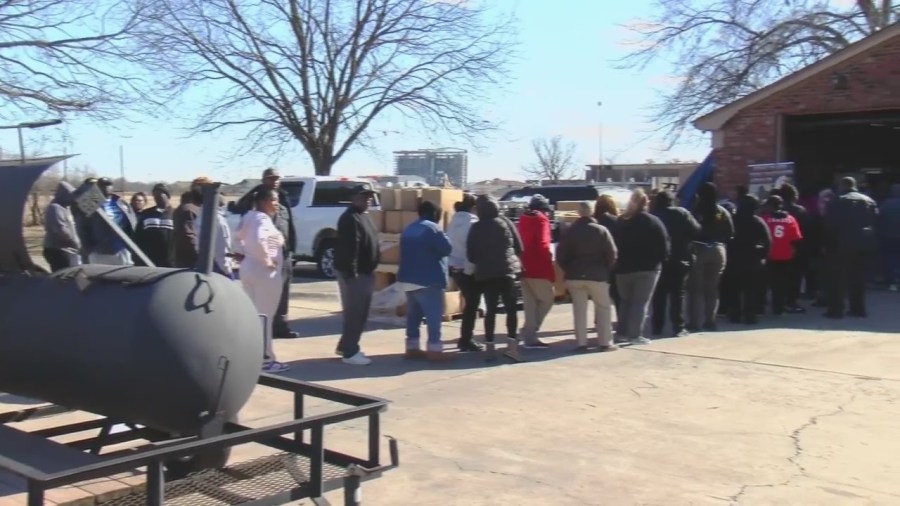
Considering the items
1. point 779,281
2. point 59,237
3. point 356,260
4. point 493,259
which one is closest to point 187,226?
point 356,260

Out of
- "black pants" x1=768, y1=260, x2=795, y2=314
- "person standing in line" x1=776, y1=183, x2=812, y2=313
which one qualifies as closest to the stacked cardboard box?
"black pants" x1=768, y1=260, x2=795, y2=314

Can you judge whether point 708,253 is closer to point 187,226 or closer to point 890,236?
point 890,236

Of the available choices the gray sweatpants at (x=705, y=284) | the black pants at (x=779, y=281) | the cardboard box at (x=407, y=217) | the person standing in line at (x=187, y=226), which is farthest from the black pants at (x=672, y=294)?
the person standing in line at (x=187, y=226)

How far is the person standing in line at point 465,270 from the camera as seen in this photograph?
1013cm

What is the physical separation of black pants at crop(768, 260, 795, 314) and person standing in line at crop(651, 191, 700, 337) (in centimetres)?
215

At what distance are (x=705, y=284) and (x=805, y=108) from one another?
6.62 metres

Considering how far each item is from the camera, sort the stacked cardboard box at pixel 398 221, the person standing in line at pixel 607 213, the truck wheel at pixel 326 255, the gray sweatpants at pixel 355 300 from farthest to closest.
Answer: the truck wheel at pixel 326 255
the stacked cardboard box at pixel 398 221
the person standing in line at pixel 607 213
the gray sweatpants at pixel 355 300

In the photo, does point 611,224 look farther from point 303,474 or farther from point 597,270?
point 303,474

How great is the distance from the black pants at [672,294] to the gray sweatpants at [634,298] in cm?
52

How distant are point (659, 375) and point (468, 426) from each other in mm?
2775

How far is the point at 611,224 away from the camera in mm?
11008

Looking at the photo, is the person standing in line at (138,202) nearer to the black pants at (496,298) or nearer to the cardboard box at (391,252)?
the cardboard box at (391,252)

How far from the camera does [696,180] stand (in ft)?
60.6

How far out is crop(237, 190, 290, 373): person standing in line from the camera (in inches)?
349
